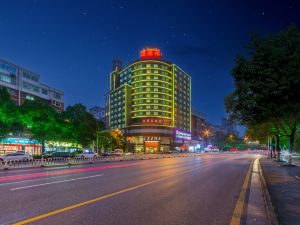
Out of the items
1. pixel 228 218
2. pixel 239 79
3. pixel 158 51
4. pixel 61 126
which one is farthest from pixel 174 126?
pixel 228 218

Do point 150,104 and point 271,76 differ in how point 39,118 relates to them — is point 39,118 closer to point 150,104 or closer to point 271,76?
point 271,76

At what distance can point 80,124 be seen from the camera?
194 ft

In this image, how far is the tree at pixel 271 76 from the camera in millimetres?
14773

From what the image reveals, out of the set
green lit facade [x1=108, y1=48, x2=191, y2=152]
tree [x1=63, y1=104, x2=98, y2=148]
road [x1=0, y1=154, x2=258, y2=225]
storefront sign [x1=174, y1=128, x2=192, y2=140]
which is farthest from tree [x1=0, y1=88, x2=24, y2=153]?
storefront sign [x1=174, y1=128, x2=192, y2=140]

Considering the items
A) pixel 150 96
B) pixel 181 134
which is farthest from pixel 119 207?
pixel 181 134

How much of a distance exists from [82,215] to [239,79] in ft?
41.2

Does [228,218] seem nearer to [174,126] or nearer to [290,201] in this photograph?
[290,201]

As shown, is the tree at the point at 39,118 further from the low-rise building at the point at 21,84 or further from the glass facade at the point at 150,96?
the glass facade at the point at 150,96

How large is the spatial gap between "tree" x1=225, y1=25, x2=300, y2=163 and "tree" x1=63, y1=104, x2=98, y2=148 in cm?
4646

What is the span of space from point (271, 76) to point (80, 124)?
48.8m

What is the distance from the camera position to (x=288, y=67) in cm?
1490

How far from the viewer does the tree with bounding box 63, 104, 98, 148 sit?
59131 millimetres

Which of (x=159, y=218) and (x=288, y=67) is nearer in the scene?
(x=159, y=218)

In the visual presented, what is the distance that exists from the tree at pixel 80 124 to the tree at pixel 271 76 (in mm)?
46455
